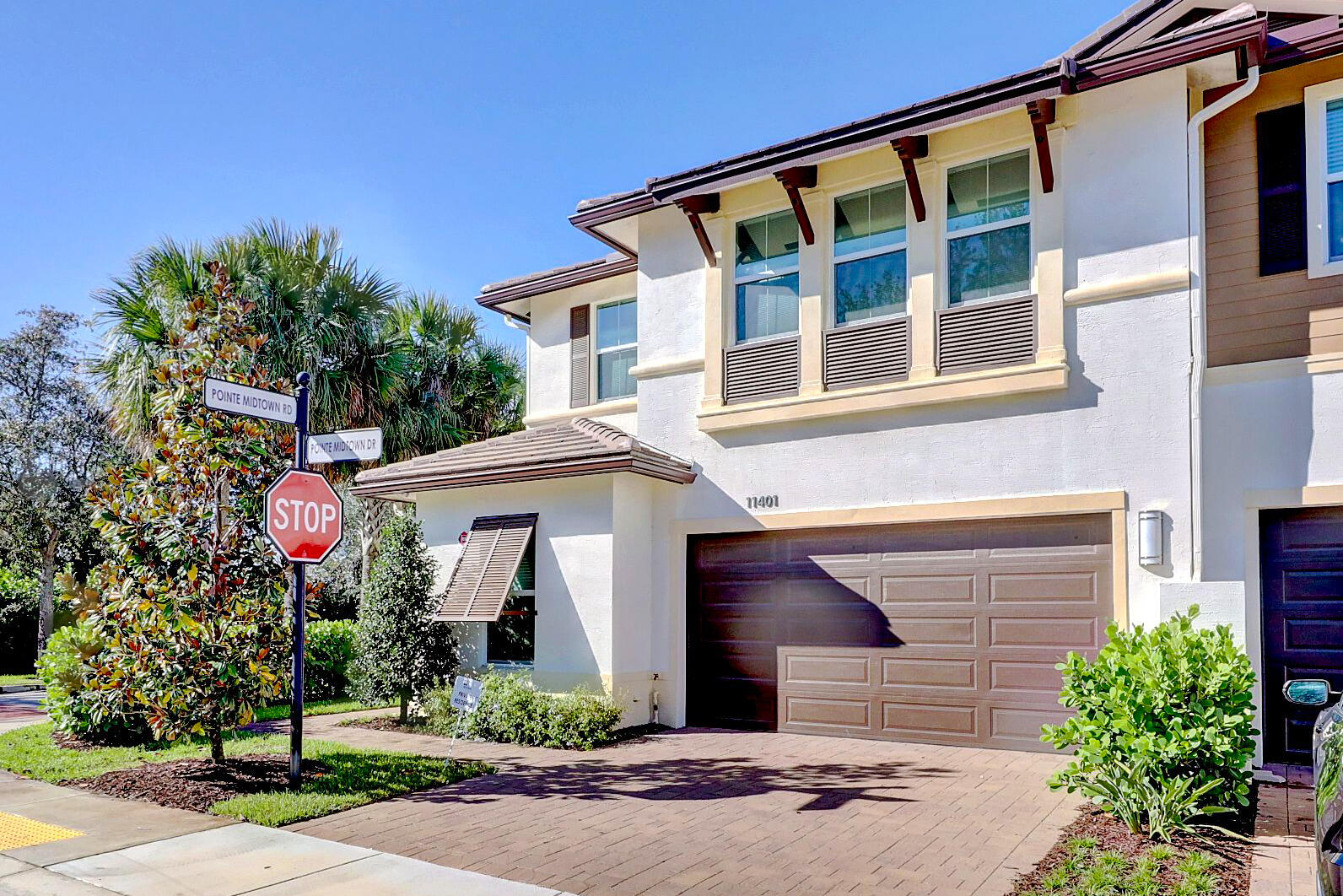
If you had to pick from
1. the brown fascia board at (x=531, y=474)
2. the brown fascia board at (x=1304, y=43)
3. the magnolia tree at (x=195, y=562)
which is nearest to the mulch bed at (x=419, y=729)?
the magnolia tree at (x=195, y=562)

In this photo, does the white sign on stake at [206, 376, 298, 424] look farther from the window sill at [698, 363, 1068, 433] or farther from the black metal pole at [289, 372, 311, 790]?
the window sill at [698, 363, 1068, 433]

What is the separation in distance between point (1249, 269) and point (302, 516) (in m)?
9.41

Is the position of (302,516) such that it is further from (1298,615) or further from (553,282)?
(1298,615)

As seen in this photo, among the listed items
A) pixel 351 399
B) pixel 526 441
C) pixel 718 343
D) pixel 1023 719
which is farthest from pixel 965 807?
pixel 351 399

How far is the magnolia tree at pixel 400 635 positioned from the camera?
1188 cm

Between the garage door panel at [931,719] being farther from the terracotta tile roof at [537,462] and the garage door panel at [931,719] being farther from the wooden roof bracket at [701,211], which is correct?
the wooden roof bracket at [701,211]

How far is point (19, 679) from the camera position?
798 inches

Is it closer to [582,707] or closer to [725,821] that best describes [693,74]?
[582,707]

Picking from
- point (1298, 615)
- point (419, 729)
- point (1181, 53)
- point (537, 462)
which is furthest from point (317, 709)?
point (1181, 53)

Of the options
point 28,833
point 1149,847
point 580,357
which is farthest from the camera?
point 580,357

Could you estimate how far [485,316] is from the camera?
20.8 metres

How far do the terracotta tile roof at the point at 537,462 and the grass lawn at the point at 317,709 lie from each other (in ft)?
10.6

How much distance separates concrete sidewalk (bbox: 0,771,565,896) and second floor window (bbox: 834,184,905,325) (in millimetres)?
7664

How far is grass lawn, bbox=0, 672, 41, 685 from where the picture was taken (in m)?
19.3
